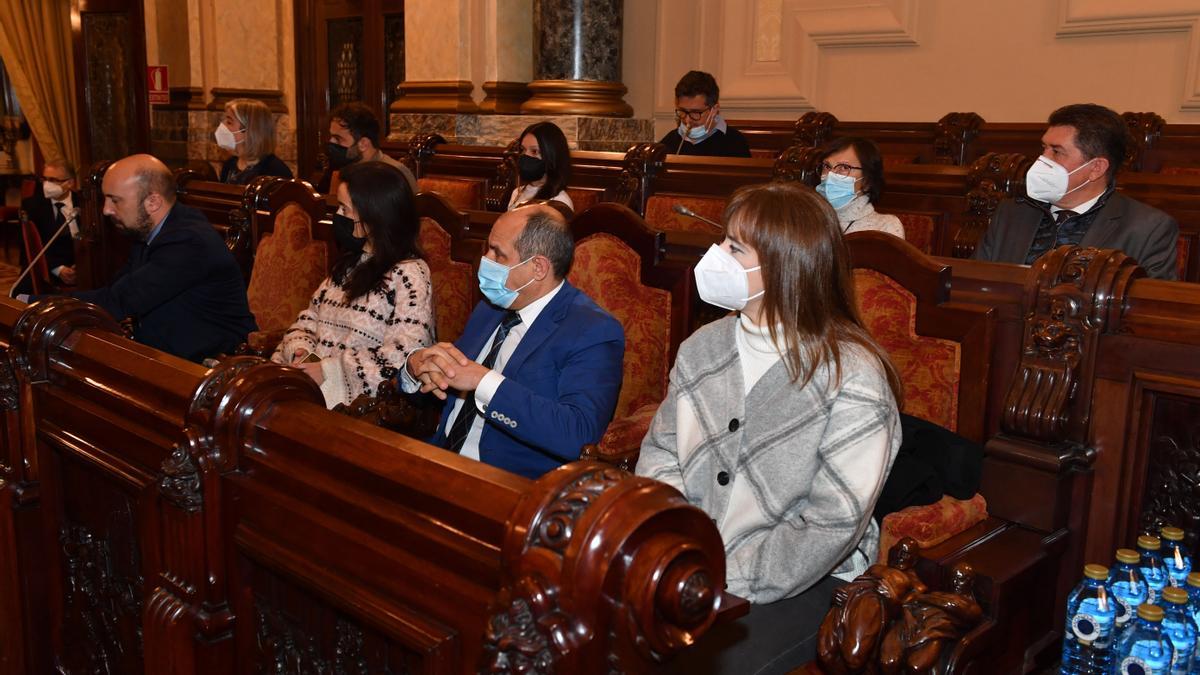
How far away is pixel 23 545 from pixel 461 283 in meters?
1.77

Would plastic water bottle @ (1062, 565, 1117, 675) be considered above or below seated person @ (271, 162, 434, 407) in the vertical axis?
below

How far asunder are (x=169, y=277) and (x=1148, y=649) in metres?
3.13

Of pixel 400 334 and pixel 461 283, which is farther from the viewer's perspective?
pixel 461 283

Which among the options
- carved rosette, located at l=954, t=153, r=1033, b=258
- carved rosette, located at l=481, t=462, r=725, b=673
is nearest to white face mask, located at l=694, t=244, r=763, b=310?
carved rosette, located at l=481, t=462, r=725, b=673

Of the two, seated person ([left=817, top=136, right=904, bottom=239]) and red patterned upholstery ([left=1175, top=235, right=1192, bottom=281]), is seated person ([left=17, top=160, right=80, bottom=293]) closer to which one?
seated person ([left=817, top=136, right=904, bottom=239])

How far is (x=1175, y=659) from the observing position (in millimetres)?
1799

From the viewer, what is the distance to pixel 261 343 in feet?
12.3

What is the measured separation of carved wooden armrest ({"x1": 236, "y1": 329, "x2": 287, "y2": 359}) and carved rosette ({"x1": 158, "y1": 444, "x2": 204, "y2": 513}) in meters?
1.97

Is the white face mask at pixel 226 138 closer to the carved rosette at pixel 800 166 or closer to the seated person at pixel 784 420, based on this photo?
the carved rosette at pixel 800 166

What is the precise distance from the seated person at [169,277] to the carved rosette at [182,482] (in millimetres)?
2123

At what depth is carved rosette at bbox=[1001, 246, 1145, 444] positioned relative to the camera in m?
2.17

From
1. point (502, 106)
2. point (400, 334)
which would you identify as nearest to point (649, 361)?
point (400, 334)

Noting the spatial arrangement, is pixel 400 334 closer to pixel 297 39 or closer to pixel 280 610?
pixel 280 610

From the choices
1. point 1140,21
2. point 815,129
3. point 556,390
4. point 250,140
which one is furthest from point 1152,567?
point 250,140
